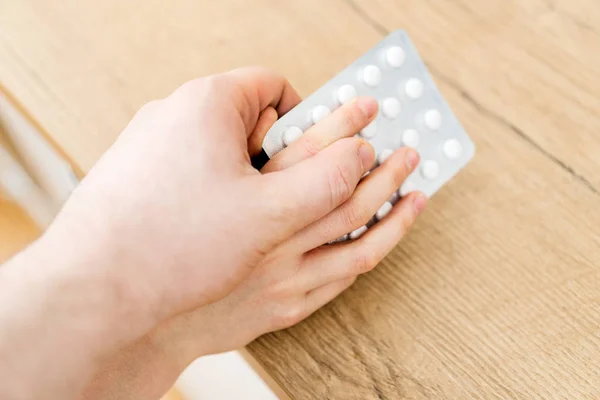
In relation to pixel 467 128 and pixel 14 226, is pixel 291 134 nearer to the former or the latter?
pixel 467 128

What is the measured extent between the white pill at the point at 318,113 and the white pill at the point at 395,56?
0.07 m

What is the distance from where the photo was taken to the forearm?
37 centimetres

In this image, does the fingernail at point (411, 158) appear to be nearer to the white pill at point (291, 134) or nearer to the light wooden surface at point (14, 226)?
the white pill at point (291, 134)

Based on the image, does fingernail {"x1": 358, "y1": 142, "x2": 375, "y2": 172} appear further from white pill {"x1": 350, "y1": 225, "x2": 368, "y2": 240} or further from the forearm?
the forearm

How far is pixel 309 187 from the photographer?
401 millimetres

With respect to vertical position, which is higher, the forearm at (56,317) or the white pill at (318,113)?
the forearm at (56,317)

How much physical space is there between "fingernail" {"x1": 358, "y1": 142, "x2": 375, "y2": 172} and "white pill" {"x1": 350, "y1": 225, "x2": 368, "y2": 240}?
0.06 m

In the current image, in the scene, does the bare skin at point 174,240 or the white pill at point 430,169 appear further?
the white pill at point 430,169

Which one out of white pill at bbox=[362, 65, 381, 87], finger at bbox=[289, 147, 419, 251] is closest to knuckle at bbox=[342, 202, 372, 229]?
finger at bbox=[289, 147, 419, 251]

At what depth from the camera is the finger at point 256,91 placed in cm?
46

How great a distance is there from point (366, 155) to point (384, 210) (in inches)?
2.5

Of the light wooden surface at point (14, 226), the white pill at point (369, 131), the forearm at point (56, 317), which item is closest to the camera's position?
the forearm at point (56, 317)

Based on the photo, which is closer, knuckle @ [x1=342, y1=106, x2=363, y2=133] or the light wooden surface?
knuckle @ [x1=342, y1=106, x2=363, y2=133]

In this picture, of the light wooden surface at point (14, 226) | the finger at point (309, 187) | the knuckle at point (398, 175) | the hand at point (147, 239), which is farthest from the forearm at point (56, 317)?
the light wooden surface at point (14, 226)
